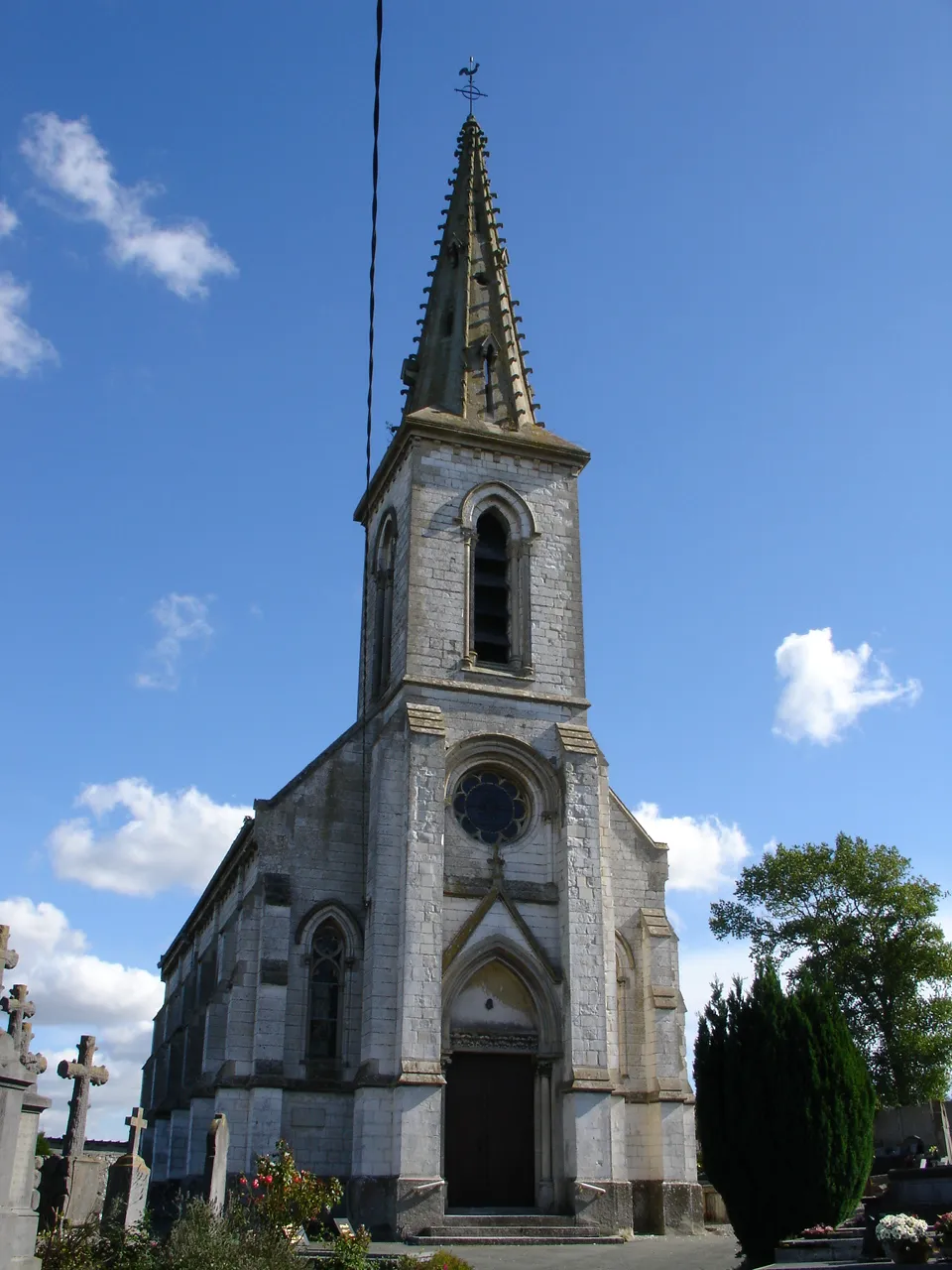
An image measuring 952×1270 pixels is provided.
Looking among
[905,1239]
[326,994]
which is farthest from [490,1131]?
[905,1239]

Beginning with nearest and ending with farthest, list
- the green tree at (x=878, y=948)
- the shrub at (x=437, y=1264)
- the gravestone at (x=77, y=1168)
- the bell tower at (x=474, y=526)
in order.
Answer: the shrub at (x=437, y=1264) < the gravestone at (x=77, y=1168) < the bell tower at (x=474, y=526) < the green tree at (x=878, y=948)

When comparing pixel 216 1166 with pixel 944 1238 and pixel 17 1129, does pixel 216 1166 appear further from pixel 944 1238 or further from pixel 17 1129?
pixel 944 1238

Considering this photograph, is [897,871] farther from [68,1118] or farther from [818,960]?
[68,1118]

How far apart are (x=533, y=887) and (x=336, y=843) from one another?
4165 mm

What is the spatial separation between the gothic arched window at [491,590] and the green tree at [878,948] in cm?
2052

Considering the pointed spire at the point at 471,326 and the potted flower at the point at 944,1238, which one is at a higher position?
the pointed spire at the point at 471,326

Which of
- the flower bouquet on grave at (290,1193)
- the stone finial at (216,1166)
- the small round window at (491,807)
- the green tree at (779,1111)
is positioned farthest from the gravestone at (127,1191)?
the small round window at (491,807)

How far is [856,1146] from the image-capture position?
54.6 ft

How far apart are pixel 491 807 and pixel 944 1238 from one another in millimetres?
13445

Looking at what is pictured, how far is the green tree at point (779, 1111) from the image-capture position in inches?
644

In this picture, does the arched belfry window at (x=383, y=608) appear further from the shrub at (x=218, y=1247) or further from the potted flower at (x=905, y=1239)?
the potted flower at (x=905, y=1239)

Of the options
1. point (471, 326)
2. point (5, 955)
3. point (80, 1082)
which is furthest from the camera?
point (471, 326)

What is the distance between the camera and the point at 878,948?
41406 millimetres

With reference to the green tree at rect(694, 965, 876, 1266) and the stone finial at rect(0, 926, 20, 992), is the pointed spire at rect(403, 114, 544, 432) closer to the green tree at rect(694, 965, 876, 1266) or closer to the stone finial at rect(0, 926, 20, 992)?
the green tree at rect(694, 965, 876, 1266)
